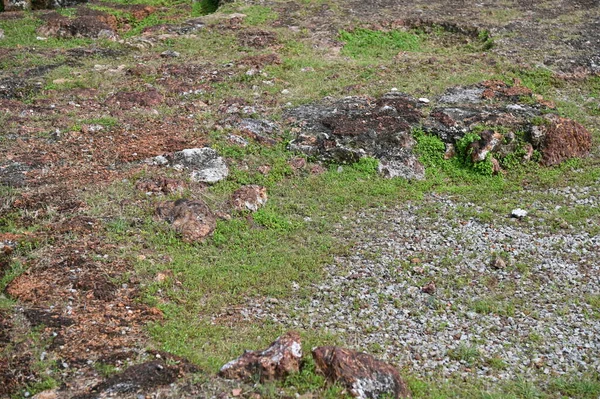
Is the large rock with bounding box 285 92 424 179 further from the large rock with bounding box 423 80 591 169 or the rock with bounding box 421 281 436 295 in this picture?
the rock with bounding box 421 281 436 295

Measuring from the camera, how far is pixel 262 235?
1140 centimetres

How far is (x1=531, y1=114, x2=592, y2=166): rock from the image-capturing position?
14.5m

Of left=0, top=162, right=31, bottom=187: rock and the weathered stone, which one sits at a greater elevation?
the weathered stone

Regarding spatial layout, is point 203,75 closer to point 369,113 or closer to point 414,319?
point 369,113

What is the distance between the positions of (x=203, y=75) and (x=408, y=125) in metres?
7.31

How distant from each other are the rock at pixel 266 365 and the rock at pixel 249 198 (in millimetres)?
4927

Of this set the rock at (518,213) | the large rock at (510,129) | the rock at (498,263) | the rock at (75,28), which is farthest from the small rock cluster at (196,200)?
the rock at (75,28)

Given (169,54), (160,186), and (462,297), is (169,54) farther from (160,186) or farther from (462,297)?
(462,297)

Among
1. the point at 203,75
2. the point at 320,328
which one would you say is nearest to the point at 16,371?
the point at 320,328

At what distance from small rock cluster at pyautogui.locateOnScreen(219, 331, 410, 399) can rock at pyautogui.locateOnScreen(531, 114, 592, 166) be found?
950 cm

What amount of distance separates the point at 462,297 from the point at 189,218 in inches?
223

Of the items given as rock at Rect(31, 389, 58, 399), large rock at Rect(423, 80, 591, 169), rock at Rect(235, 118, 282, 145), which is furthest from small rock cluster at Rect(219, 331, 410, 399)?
large rock at Rect(423, 80, 591, 169)

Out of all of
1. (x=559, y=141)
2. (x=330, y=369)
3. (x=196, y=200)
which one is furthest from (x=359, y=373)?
(x=559, y=141)

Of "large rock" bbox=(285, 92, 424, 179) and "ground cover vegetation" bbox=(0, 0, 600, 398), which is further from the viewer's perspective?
"large rock" bbox=(285, 92, 424, 179)
